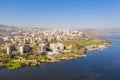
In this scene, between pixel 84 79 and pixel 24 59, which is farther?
pixel 24 59

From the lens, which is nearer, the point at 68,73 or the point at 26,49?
the point at 68,73

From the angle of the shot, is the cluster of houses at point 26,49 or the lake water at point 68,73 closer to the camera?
the lake water at point 68,73

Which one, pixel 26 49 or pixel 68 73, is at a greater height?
pixel 26 49

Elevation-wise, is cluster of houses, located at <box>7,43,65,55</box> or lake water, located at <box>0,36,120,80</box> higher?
cluster of houses, located at <box>7,43,65,55</box>

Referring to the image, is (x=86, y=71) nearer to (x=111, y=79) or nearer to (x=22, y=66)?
(x=111, y=79)

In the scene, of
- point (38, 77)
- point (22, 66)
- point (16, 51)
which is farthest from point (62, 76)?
point (16, 51)

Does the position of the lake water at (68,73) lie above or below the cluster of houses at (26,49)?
below

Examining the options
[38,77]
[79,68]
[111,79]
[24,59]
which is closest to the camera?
[111,79]

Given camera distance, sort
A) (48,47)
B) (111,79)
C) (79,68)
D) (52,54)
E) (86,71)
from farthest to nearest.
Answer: (48,47) → (52,54) → (79,68) → (86,71) → (111,79)

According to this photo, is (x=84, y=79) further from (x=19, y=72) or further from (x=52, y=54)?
(x=52, y=54)

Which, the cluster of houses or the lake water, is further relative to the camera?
the cluster of houses
